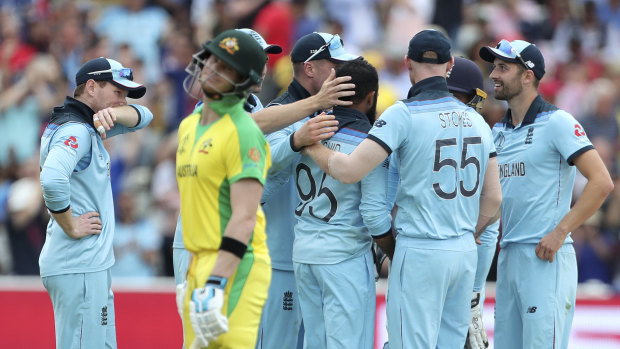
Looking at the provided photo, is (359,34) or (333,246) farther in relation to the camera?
(359,34)

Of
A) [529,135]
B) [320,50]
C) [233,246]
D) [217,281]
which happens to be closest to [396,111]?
[320,50]

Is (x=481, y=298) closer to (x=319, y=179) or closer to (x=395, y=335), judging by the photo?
(x=395, y=335)

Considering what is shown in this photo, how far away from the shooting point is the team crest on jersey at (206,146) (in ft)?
16.6

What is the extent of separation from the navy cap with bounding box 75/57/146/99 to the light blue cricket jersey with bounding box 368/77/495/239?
1982 millimetres

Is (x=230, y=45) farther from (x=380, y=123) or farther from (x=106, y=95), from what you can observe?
(x=106, y=95)

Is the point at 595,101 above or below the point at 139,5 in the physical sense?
below

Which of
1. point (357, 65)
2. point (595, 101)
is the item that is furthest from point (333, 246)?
point (595, 101)

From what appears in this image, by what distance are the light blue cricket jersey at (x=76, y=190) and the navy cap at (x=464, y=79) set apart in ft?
8.67

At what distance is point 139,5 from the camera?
1459 cm

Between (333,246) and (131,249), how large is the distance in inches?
230

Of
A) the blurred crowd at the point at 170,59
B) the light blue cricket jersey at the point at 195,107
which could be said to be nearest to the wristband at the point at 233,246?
the light blue cricket jersey at the point at 195,107

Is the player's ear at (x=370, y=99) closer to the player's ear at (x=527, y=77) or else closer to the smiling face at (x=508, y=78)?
the smiling face at (x=508, y=78)

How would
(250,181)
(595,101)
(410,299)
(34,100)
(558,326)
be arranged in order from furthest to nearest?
(34,100), (595,101), (558,326), (410,299), (250,181)

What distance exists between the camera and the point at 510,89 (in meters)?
6.96
